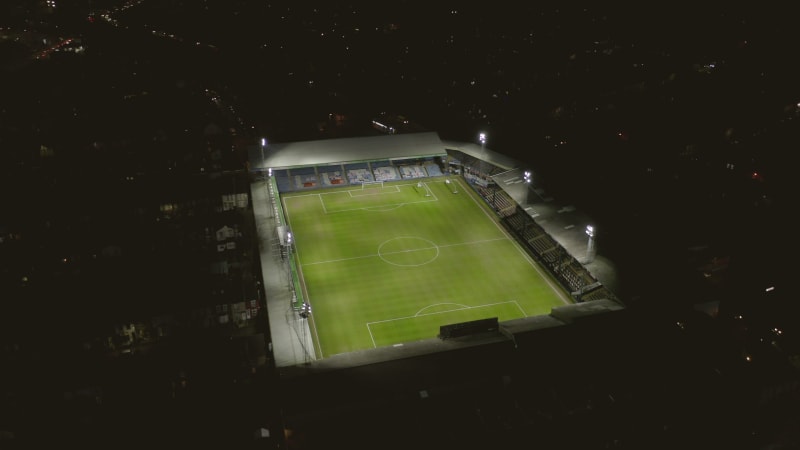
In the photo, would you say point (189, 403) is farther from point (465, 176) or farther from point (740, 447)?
point (465, 176)

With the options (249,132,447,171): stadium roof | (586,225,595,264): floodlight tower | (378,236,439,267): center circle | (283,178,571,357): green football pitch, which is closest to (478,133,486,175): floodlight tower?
(283,178,571,357): green football pitch

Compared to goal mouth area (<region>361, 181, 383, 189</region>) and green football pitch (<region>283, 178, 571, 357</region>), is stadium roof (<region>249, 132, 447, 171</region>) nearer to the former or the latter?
goal mouth area (<region>361, 181, 383, 189</region>)

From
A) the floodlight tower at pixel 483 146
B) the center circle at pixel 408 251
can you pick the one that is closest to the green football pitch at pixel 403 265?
the center circle at pixel 408 251

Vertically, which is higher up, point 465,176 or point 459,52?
point 459,52

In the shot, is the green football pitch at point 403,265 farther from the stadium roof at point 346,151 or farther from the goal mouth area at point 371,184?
the stadium roof at point 346,151

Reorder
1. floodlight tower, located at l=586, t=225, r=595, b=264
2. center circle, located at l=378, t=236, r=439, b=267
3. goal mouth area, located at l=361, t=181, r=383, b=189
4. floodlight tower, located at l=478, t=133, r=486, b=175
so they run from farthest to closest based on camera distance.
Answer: goal mouth area, located at l=361, t=181, r=383, b=189, floodlight tower, located at l=478, t=133, r=486, b=175, center circle, located at l=378, t=236, r=439, b=267, floodlight tower, located at l=586, t=225, r=595, b=264

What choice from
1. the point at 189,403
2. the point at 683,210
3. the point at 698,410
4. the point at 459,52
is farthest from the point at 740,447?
the point at 459,52
